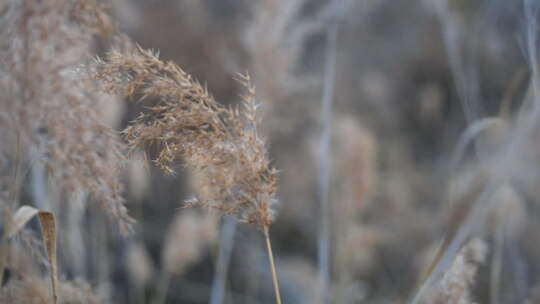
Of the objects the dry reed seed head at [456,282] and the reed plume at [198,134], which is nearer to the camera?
the reed plume at [198,134]

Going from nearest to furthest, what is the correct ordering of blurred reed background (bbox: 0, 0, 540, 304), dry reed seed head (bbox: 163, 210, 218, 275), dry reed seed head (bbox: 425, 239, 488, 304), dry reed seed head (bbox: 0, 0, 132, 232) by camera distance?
dry reed seed head (bbox: 0, 0, 132, 232) → blurred reed background (bbox: 0, 0, 540, 304) → dry reed seed head (bbox: 425, 239, 488, 304) → dry reed seed head (bbox: 163, 210, 218, 275)

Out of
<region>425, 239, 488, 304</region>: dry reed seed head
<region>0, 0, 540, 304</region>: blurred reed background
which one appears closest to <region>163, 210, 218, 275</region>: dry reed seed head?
<region>0, 0, 540, 304</region>: blurred reed background

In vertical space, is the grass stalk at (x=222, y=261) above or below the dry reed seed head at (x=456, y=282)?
above

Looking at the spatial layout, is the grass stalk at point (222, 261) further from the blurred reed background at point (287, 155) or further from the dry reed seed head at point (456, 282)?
the dry reed seed head at point (456, 282)

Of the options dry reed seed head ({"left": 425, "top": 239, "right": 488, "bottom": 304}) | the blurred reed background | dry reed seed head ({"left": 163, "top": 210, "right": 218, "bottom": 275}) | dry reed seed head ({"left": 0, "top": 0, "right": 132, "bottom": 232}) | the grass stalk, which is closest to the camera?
dry reed seed head ({"left": 0, "top": 0, "right": 132, "bottom": 232})

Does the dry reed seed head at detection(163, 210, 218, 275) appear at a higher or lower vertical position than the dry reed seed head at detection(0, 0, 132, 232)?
higher

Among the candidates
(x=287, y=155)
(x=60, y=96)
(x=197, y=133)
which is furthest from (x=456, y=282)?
(x=287, y=155)

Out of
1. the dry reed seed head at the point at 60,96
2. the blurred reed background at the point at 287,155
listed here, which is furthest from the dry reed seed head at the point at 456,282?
the dry reed seed head at the point at 60,96

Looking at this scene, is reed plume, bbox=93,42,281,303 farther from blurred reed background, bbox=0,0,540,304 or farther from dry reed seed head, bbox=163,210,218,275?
dry reed seed head, bbox=163,210,218,275

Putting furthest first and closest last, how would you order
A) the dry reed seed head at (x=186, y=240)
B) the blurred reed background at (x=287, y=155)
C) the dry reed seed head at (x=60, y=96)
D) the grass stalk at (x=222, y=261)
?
1. the dry reed seed head at (x=186, y=240)
2. the grass stalk at (x=222, y=261)
3. the blurred reed background at (x=287, y=155)
4. the dry reed seed head at (x=60, y=96)
